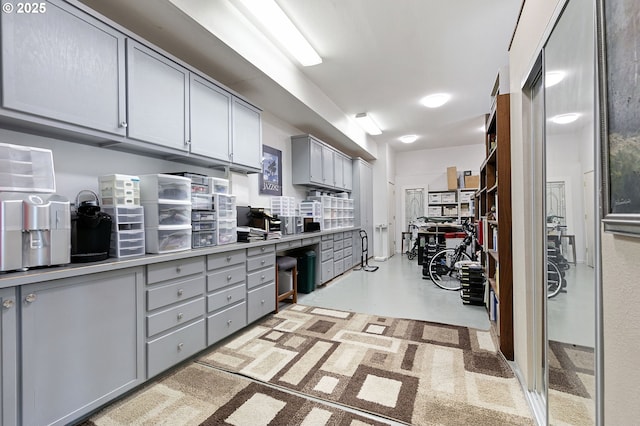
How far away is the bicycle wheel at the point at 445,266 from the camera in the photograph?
4.75m

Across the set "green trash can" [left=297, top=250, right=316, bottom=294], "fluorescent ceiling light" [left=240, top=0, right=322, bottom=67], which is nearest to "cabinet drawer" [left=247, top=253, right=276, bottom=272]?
"green trash can" [left=297, top=250, right=316, bottom=294]

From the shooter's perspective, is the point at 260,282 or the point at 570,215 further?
the point at 260,282

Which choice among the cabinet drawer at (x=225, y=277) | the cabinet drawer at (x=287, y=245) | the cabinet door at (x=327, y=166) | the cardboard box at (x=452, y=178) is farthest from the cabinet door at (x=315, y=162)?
the cardboard box at (x=452, y=178)

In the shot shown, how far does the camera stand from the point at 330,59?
3.58m

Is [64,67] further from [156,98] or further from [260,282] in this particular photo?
[260,282]

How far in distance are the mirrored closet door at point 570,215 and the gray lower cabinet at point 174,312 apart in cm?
240

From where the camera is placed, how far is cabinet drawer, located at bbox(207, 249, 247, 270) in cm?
249

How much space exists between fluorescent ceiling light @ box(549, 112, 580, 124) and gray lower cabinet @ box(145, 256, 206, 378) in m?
2.56

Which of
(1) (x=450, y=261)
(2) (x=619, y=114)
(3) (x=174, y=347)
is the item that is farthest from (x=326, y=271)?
(2) (x=619, y=114)

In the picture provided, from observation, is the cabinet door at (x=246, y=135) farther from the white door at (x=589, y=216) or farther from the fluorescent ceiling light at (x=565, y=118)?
the white door at (x=589, y=216)

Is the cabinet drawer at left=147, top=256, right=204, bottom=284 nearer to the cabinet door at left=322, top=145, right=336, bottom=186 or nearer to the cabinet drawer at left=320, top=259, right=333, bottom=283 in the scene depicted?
the cabinet drawer at left=320, top=259, right=333, bottom=283

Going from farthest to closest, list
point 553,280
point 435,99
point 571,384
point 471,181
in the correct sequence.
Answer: point 471,181
point 435,99
point 553,280
point 571,384

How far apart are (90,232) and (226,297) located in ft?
4.02

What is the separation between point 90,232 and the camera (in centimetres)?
182
